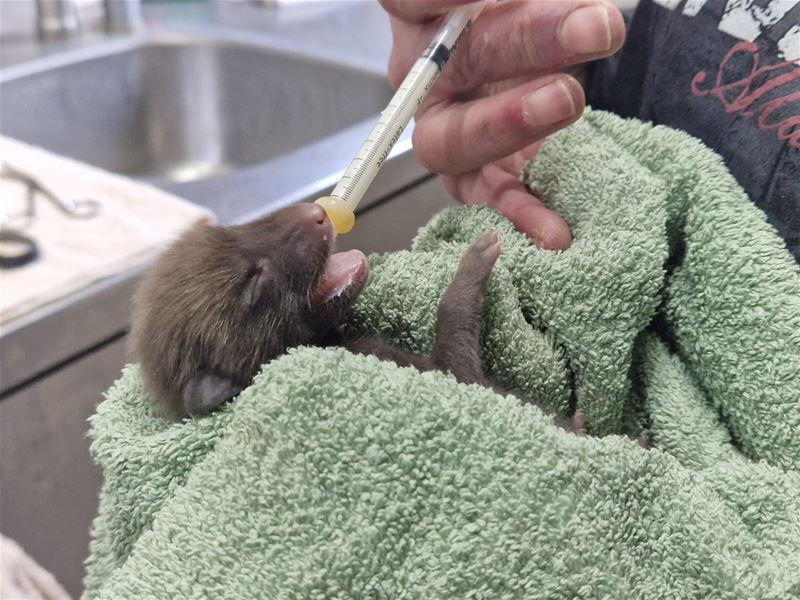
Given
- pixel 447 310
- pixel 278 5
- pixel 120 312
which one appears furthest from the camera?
pixel 278 5

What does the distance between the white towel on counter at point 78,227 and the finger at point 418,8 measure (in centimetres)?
42

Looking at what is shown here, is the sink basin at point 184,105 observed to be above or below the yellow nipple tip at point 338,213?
below

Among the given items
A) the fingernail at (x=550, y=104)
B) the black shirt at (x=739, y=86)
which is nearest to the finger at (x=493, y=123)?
the fingernail at (x=550, y=104)

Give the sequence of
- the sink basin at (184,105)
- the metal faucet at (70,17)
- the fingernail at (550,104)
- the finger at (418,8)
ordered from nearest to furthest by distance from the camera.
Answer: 1. the fingernail at (550,104)
2. the finger at (418,8)
3. the sink basin at (184,105)
4. the metal faucet at (70,17)

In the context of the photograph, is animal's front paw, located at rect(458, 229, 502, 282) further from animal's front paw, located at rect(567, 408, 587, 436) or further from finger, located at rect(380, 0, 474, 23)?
finger, located at rect(380, 0, 474, 23)

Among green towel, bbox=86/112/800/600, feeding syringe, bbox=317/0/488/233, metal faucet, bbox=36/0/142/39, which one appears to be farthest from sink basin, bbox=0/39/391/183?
green towel, bbox=86/112/800/600

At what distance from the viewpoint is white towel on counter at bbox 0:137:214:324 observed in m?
1.10

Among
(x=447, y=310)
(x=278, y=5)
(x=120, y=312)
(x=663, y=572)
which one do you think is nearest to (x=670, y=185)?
(x=447, y=310)

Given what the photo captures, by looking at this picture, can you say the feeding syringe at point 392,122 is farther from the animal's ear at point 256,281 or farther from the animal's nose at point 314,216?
the animal's ear at point 256,281

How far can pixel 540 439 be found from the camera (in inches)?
20.3

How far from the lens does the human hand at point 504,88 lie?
0.77m

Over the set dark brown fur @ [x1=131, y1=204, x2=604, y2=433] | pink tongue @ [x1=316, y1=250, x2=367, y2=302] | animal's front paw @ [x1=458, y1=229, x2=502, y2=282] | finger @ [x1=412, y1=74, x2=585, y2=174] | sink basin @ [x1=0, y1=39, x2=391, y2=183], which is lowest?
sink basin @ [x1=0, y1=39, x2=391, y2=183]

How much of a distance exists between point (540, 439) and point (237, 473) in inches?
8.0

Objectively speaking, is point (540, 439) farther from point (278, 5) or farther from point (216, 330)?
point (278, 5)
